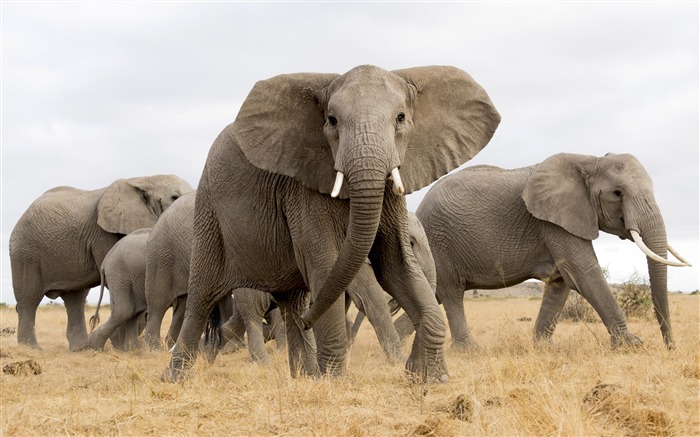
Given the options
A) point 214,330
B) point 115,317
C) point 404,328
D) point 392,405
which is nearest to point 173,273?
point 214,330

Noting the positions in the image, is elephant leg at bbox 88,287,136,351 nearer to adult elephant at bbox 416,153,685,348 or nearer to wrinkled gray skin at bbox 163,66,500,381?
adult elephant at bbox 416,153,685,348

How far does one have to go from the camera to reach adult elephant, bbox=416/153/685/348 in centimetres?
1037

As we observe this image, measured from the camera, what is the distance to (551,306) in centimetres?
1210

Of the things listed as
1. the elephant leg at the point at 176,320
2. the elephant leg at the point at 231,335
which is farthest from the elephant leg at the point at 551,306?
the elephant leg at the point at 176,320

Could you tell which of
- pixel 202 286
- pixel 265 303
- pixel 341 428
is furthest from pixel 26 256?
pixel 341 428

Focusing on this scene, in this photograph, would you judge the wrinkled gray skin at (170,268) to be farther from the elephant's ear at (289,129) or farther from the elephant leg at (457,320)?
the elephant's ear at (289,129)

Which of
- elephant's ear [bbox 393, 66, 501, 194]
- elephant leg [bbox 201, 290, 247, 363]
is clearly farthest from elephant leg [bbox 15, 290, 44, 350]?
elephant's ear [bbox 393, 66, 501, 194]

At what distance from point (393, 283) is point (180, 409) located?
1849mm

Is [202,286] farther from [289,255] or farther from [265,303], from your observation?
[265,303]

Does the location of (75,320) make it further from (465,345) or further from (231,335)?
(465,345)

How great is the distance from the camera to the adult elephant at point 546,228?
34.0ft

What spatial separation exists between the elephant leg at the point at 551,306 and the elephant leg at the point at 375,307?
3248mm

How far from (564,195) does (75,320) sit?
880 centimetres

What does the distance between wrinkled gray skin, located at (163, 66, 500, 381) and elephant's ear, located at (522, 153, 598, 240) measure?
4445mm
